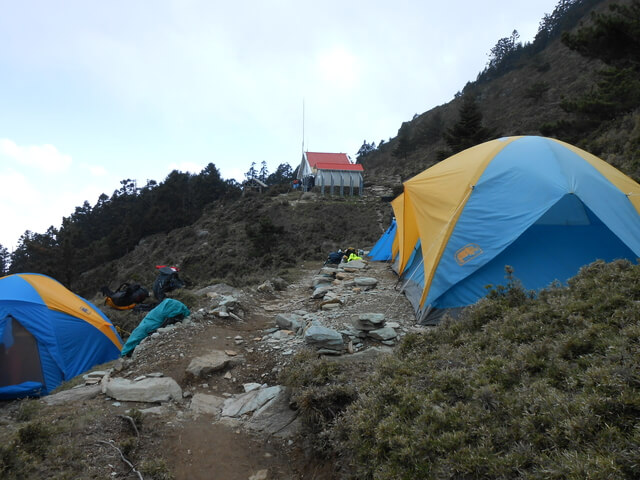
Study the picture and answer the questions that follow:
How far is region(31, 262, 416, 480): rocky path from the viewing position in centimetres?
324

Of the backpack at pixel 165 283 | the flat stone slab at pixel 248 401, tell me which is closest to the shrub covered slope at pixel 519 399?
the flat stone slab at pixel 248 401

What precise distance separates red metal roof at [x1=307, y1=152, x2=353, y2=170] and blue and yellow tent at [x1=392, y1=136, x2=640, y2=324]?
29369 mm

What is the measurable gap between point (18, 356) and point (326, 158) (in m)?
32.7

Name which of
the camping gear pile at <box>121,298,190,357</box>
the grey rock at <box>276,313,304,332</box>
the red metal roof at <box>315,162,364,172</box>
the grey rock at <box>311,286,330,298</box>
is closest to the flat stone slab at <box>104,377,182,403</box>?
the camping gear pile at <box>121,298,190,357</box>

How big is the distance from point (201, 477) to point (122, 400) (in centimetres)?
173

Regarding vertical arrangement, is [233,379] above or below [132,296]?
below

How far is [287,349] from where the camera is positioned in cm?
525

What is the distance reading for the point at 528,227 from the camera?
513 centimetres

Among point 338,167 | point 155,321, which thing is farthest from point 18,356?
point 338,167

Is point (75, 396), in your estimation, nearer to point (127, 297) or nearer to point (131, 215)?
point (127, 297)

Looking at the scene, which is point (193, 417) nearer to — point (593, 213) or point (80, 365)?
point (80, 365)

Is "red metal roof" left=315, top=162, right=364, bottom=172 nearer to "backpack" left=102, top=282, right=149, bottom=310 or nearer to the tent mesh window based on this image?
"backpack" left=102, top=282, right=149, bottom=310

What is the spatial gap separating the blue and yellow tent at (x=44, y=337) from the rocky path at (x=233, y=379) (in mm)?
2436

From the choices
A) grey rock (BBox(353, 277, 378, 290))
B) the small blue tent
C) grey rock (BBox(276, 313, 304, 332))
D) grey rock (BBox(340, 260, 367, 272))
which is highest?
the small blue tent
